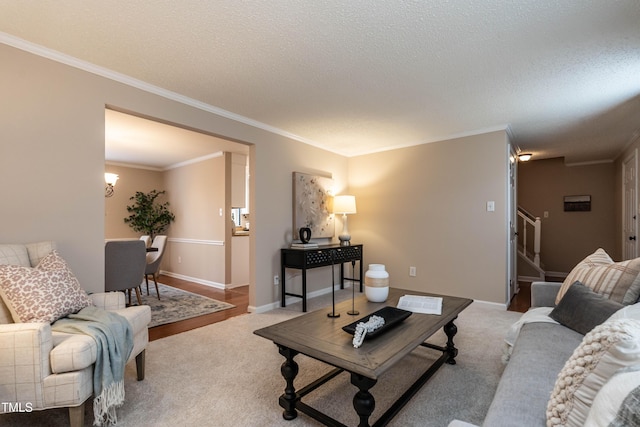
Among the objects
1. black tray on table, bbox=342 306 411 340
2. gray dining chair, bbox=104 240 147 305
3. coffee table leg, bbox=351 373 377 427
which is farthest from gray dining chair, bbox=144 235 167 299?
coffee table leg, bbox=351 373 377 427

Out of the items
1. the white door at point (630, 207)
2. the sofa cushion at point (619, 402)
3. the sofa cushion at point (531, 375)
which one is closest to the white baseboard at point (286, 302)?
the sofa cushion at point (531, 375)

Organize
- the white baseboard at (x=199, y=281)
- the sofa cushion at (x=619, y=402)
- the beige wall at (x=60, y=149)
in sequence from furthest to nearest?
the white baseboard at (x=199, y=281) < the beige wall at (x=60, y=149) < the sofa cushion at (x=619, y=402)

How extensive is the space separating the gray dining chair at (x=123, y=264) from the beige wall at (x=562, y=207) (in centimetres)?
692

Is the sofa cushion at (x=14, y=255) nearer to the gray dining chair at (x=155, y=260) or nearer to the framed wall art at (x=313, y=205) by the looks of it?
the gray dining chair at (x=155, y=260)

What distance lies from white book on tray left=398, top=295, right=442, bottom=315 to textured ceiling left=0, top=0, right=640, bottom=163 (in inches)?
69.2

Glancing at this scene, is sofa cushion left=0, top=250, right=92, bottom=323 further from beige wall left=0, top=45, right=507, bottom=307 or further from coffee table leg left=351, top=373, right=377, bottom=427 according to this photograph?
coffee table leg left=351, top=373, right=377, bottom=427

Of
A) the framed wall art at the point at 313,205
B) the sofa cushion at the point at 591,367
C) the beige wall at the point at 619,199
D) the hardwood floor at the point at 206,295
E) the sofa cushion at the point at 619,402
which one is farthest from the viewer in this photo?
the beige wall at the point at 619,199

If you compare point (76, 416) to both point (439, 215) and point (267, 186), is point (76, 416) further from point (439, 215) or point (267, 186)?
point (439, 215)

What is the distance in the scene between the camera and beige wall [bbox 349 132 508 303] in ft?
12.7

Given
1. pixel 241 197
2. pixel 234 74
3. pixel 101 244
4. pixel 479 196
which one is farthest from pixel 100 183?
pixel 479 196

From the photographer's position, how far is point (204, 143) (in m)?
4.62

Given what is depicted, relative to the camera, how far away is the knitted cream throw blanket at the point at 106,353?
61.7 inches

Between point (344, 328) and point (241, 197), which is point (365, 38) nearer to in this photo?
point (344, 328)

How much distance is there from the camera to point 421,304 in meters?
2.15
